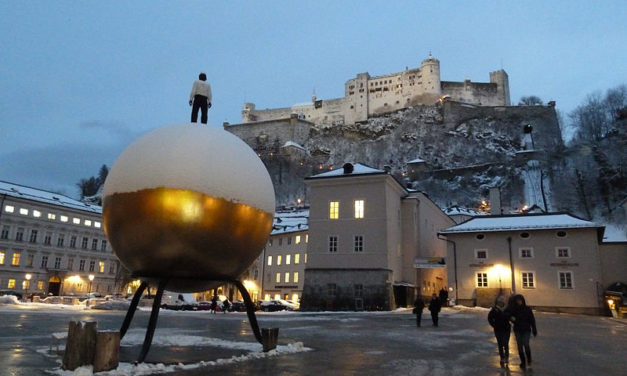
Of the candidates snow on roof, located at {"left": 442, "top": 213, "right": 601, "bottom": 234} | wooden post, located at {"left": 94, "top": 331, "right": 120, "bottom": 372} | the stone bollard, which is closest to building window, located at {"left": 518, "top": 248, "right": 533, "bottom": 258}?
snow on roof, located at {"left": 442, "top": 213, "right": 601, "bottom": 234}

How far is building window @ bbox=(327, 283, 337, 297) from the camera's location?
36.5 metres

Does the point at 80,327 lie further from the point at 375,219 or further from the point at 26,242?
the point at 26,242

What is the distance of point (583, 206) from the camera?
262 feet

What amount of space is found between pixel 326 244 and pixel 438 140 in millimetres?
84728

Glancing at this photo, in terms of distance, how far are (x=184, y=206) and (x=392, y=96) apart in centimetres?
12978

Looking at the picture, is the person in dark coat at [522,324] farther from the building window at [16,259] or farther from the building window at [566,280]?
the building window at [16,259]

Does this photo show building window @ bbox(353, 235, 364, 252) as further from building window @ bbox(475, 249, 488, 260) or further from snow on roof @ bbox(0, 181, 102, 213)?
snow on roof @ bbox(0, 181, 102, 213)

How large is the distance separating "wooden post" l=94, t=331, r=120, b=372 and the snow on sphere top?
8.54 feet

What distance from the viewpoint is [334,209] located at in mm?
38562

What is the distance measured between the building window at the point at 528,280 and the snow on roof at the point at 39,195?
59.0 metres

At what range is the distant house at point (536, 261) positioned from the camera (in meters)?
35.6

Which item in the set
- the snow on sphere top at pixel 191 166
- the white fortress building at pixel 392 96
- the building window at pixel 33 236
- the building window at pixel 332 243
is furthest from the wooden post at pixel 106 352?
the white fortress building at pixel 392 96

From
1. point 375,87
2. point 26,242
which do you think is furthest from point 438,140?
point 26,242

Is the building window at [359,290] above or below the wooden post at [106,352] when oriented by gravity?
above
